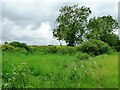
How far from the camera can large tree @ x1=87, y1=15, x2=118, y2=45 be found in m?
64.9

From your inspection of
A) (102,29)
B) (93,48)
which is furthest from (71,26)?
(93,48)

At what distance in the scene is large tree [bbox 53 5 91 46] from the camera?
2579 inches

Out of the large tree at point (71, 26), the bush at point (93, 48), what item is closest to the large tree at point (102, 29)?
the large tree at point (71, 26)

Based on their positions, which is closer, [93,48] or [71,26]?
[93,48]

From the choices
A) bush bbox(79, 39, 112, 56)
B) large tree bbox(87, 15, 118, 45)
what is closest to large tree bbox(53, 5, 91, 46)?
large tree bbox(87, 15, 118, 45)

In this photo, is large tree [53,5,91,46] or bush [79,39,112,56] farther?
large tree [53,5,91,46]

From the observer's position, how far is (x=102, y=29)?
67188 millimetres

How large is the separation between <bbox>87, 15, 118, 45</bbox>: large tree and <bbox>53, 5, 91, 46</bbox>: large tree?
172 centimetres

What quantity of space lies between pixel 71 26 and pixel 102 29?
6.50 metres

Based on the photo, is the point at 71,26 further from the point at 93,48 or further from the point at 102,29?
the point at 93,48

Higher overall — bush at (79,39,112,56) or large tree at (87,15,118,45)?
large tree at (87,15,118,45)

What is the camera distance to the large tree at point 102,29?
213ft

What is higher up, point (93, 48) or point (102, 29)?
point (102, 29)

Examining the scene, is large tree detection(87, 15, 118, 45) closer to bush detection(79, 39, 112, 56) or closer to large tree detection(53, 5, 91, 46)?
large tree detection(53, 5, 91, 46)
